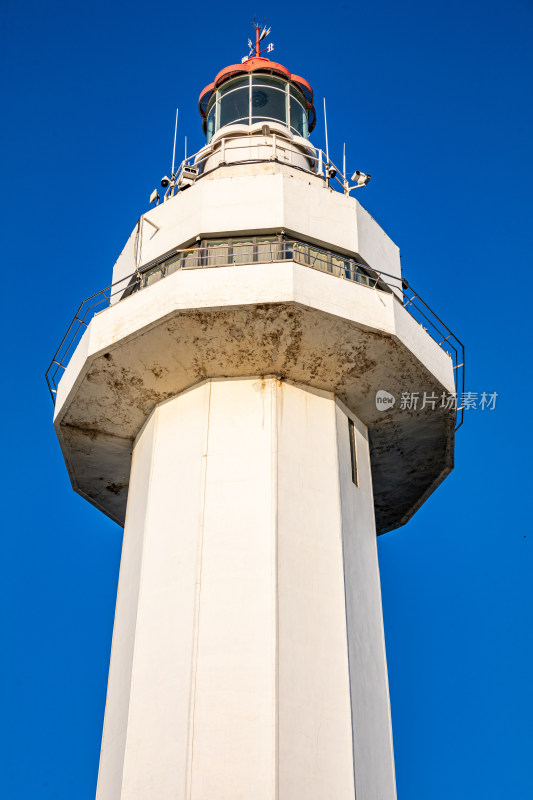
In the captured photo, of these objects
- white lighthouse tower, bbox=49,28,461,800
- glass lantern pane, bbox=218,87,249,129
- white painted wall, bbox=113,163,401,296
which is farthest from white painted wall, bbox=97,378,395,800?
glass lantern pane, bbox=218,87,249,129

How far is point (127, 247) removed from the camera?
24000mm

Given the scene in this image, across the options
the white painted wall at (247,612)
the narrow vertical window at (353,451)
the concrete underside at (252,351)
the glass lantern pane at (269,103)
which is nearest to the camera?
the white painted wall at (247,612)

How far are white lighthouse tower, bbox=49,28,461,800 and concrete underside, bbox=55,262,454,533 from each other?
5 centimetres

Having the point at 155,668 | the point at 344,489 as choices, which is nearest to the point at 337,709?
the point at 155,668

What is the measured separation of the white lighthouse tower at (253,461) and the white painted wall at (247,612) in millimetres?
38

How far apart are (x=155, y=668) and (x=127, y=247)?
10.3 m

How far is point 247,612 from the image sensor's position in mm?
18000

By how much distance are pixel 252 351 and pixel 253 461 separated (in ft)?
7.43

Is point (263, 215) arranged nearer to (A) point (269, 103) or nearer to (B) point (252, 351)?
(B) point (252, 351)

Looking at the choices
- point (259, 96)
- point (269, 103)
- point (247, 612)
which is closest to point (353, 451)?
point (247, 612)

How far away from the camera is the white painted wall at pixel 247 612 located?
16.8 meters

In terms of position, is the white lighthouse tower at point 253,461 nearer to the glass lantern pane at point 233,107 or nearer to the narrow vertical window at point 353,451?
the narrow vertical window at point 353,451

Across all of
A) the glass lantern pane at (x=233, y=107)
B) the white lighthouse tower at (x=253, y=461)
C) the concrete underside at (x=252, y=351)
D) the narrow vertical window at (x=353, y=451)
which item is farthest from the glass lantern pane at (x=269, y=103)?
the narrow vertical window at (x=353, y=451)

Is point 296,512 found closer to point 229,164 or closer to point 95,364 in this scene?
point 95,364
